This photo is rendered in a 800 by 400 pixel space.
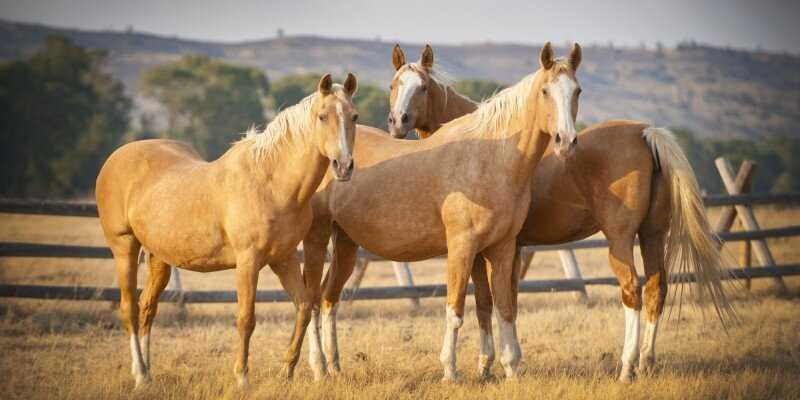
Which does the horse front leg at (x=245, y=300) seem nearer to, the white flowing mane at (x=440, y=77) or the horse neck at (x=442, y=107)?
the horse neck at (x=442, y=107)

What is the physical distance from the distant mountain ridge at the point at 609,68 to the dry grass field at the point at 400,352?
2416 inches

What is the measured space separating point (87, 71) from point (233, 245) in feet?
134

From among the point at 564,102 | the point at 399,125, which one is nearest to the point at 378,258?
the point at 399,125

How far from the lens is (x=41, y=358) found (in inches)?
253

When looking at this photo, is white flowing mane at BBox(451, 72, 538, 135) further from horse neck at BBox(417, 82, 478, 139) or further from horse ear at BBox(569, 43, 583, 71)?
horse neck at BBox(417, 82, 478, 139)

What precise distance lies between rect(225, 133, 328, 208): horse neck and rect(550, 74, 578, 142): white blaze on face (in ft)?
5.43

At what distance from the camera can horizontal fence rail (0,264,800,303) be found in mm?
8133

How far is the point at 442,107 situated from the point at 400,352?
2.40 meters

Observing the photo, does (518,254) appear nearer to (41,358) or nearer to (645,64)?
(41,358)

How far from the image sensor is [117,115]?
132ft

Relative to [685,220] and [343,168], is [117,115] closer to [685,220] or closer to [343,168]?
[343,168]

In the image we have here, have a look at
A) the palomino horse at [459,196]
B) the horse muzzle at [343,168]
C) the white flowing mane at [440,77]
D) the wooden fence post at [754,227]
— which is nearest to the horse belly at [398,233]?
the palomino horse at [459,196]

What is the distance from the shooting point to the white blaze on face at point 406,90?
21.4 feet

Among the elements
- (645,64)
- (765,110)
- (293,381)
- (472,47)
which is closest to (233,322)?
(293,381)
